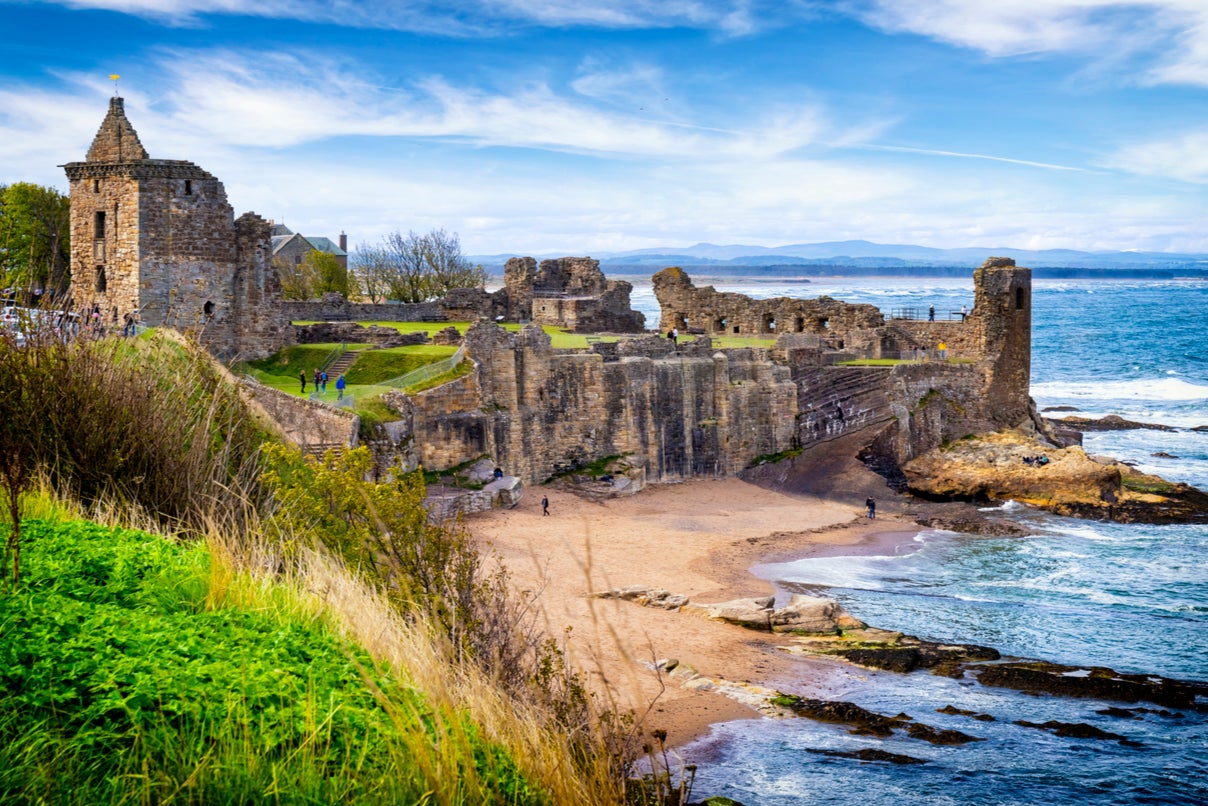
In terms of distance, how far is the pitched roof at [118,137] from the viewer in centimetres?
3189

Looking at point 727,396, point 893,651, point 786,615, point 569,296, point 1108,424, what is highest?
point 569,296

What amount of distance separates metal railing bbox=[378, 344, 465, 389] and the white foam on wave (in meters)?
45.3

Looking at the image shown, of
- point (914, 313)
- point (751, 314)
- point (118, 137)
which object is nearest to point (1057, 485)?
point (751, 314)

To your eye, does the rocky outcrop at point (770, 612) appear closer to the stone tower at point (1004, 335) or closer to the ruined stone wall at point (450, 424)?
the ruined stone wall at point (450, 424)

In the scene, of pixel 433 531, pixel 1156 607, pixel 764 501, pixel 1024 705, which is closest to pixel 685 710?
pixel 1024 705

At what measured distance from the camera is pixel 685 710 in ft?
59.8

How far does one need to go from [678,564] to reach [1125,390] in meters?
51.7

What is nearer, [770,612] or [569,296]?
[770,612]

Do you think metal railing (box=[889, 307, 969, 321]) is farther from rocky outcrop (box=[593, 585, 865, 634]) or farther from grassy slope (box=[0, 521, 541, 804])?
grassy slope (box=[0, 521, 541, 804])

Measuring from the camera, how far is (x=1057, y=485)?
36.0 m

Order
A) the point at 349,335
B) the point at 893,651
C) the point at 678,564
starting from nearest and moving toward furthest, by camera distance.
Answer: the point at 893,651 < the point at 678,564 < the point at 349,335

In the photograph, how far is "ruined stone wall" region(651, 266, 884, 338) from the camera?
157 feet

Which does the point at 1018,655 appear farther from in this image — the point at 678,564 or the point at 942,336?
the point at 942,336

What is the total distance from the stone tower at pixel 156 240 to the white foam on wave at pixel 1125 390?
49.1 m
